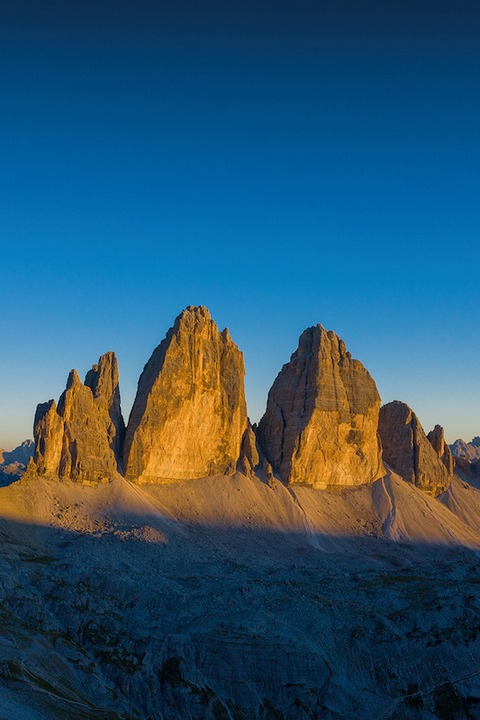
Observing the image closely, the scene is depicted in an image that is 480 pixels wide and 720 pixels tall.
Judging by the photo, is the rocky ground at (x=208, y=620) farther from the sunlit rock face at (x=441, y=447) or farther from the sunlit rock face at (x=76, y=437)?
the sunlit rock face at (x=441, y=447)

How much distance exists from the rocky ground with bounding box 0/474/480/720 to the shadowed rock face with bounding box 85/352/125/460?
14.1 meters

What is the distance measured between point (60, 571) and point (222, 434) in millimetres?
59302

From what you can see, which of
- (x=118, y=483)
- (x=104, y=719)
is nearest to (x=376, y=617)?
(x=104, y=719)

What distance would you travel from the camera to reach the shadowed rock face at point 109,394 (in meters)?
124

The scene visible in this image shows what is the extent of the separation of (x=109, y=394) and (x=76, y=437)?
48.4ft

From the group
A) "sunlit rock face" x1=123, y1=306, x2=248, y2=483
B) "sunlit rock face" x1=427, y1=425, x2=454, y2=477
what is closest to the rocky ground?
"sunlit rock face" x1=123, y1=306, x2=248, y2=483

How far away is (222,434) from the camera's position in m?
133

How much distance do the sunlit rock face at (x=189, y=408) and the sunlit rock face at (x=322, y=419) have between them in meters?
9.62

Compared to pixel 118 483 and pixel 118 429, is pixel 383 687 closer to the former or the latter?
pixel 118 483

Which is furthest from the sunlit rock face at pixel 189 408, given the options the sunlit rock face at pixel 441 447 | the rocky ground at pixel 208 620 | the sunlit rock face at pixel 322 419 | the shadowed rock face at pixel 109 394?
the sunlit rock face at pixel 441 447

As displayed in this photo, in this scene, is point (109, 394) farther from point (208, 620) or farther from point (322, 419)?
point (208, 620)

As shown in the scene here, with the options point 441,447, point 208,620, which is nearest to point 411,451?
point 441,447

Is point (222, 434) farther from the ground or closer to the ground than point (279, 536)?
farther from the ground

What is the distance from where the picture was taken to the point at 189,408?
422 ft
